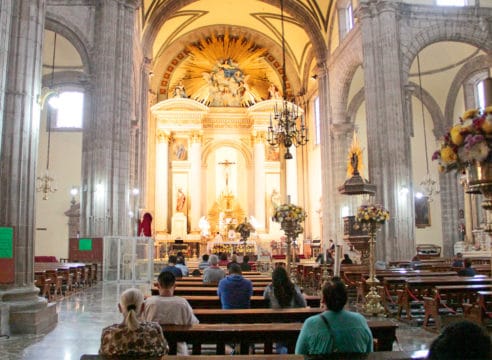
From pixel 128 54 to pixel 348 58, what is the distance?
9674 millimetres

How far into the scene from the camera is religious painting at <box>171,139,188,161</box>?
101ft

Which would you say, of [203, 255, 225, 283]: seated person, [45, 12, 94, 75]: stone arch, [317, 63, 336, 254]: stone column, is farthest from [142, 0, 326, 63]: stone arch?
[203, 255, 225, 283]: seated person

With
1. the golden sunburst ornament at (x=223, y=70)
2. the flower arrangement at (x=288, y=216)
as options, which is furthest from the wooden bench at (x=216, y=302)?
the golden sunburst ornament at (x=223, y=70)

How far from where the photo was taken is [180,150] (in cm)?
3077

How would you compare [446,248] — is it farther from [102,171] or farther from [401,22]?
[102,171]

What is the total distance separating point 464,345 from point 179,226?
1092 inches

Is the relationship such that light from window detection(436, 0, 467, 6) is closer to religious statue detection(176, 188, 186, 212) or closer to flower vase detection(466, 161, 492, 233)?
flower vase detection(466, 161, 492, 233)

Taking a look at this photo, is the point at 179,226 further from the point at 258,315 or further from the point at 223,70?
the point at 258,315

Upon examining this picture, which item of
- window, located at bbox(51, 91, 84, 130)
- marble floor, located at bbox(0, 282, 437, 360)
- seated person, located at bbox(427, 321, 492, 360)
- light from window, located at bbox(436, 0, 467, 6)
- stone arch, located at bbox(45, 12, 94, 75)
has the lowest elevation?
marble floor, located at bbox(0, 282, 437, 360)

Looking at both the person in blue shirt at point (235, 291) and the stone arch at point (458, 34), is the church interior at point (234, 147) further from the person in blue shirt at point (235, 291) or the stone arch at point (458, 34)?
the person in blue shirt at point (235, 291)

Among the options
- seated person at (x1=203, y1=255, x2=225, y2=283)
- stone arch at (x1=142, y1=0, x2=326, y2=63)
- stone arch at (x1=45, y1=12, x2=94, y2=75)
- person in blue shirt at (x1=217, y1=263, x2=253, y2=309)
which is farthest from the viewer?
stone arch at (x1=142, y1=0, x2=326, y2=63)

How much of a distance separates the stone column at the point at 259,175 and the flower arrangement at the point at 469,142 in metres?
25.7

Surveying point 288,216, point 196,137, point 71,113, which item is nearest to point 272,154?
point 196,137

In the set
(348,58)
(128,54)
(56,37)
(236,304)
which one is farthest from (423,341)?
(56,37)
